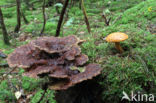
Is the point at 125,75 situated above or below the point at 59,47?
below

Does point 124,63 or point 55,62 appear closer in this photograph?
point 55,62

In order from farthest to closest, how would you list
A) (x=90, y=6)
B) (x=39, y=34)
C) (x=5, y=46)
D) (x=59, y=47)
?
(x=90, y=6) < (x=39, y=34) < (x=5, y=46) < (x=59, y=47)

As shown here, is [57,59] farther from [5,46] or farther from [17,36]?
[17,36]

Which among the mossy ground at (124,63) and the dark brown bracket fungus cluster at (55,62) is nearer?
the dark brown bracket fungus cluster at (55,62)

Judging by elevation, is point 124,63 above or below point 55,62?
below

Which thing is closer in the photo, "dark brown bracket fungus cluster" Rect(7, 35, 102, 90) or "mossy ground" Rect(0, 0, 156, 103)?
"dark brown bracket fungus cluster" Rect(7, 35, 102, 90)

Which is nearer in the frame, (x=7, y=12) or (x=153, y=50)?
(x=153, y=50)

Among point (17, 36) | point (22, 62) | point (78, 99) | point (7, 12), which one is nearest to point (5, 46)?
point (17, 36)

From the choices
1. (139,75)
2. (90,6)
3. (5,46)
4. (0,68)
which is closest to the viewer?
(139,75)
